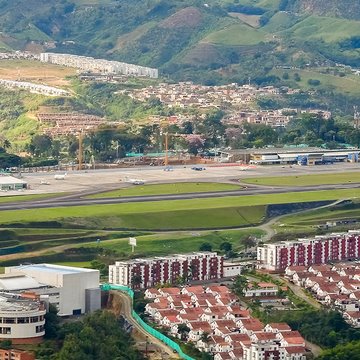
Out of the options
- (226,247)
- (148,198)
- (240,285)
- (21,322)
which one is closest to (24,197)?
(148,198)

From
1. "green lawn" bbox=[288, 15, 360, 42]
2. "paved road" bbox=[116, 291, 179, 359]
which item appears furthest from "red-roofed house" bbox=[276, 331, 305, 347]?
"green lawn" bbox=[288, 15, 360, 42]

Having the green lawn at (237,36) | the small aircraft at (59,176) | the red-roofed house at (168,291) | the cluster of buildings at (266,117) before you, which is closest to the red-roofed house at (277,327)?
the red-roofed house at (168,291)

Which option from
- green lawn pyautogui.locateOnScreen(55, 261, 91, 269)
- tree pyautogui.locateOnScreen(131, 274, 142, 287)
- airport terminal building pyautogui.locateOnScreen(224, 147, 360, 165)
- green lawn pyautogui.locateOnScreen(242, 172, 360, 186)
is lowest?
tree pyautogui.locateOnScreen(131, 274, 142, 287)

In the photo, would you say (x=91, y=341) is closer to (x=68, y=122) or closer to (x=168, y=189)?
(x=168, y=189)

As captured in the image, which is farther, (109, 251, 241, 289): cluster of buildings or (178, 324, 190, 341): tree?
(109, 251, 241, 289): cluster of buildings

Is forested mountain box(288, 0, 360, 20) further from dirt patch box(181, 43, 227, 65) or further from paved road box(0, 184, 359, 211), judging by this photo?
paved road box(0, 184, 359, 211)

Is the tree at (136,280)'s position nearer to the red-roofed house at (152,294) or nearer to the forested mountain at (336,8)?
the red-roofed house at (152,294)
